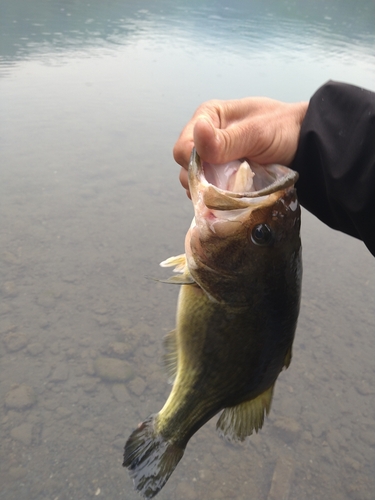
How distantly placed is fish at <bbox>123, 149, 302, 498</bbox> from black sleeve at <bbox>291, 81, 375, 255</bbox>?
380 millimetres

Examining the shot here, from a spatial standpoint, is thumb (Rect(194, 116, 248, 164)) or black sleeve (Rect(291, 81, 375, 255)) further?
black sleeve (Rect(291, 81, 375, 255))

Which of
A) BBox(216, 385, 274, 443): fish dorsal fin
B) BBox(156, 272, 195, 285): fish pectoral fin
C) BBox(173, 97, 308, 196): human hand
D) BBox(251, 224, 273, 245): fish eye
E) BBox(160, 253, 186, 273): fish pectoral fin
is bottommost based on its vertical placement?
BBox(216, 385, 274, 443): fish dorsal fin

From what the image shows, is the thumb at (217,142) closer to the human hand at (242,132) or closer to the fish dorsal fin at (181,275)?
the human hand at (242,132)

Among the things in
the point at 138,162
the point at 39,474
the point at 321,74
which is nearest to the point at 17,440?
the point at 39,474

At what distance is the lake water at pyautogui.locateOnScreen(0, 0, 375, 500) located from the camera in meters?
3.52

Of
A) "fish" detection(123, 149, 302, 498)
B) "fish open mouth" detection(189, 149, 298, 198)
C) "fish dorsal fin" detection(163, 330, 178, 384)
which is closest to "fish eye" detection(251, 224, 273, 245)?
"fish" detection(123, 149, 302, 498)

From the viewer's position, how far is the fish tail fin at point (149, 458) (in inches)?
67.7

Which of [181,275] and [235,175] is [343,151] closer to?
[235,175]

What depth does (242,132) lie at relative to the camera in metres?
1.58

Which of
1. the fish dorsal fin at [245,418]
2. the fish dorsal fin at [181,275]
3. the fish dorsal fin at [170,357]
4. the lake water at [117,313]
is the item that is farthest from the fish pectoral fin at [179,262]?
the lake water at [117,313]

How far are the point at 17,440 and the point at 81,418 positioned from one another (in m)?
0.49

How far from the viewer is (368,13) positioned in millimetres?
31297

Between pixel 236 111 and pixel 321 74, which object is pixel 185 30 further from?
pixel 236 111

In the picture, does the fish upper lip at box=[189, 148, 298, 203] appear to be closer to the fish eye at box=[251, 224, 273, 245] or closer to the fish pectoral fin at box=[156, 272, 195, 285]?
the fish eye at box=[251, 224, 273, 245]
